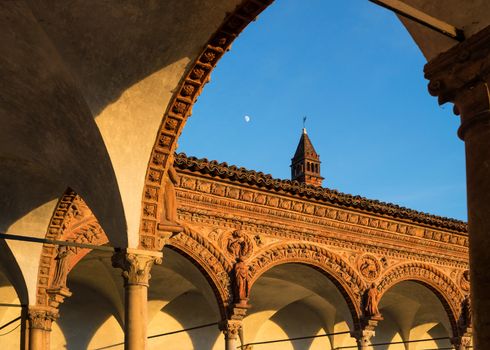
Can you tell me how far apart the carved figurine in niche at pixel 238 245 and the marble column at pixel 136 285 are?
588 centimetres

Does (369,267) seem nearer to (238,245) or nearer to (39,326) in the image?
(238,245)

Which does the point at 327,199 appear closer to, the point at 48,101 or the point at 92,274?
the point at 92,274

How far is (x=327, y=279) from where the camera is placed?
14.7 m

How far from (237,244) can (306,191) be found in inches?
77.2

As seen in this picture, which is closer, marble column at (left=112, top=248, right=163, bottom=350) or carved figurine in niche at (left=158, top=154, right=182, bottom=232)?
marble column at (left=112, top=248, right=163, bottom=350)

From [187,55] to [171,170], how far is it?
148 centimetres

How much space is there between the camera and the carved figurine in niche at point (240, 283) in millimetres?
12633

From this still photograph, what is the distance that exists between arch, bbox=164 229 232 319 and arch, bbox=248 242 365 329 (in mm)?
571

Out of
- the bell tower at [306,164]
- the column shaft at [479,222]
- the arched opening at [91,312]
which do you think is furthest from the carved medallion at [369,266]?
the bell tower at [306,164]

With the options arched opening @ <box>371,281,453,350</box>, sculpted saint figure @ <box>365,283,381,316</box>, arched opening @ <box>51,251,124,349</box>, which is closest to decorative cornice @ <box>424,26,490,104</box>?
sculpted saint figure @ <box>365,283,381,316</box>

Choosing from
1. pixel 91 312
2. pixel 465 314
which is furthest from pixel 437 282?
pixel 91 312

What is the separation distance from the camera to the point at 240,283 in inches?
500

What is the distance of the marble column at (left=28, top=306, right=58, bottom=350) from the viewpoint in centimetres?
973

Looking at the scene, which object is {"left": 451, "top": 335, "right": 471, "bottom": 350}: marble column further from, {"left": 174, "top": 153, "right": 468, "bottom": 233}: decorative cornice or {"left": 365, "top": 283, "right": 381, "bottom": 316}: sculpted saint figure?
{"left": 365, "top": 283, "right": 381, "bottom": 316}: sculpted saint figure
